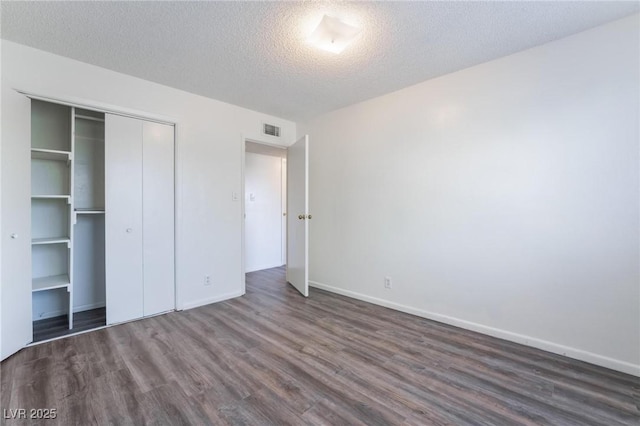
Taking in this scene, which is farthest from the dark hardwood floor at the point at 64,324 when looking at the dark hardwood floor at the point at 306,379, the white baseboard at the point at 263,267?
the white baseboard at the point at 263,267

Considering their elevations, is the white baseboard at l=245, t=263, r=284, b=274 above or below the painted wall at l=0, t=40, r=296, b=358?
below

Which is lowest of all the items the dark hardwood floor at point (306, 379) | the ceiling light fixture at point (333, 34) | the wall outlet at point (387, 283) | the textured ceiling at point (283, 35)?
the dark hardwood floor at point (306, 379)

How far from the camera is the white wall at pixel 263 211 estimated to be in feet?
16.4

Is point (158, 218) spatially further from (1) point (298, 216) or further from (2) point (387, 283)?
(2) point (387, 283)

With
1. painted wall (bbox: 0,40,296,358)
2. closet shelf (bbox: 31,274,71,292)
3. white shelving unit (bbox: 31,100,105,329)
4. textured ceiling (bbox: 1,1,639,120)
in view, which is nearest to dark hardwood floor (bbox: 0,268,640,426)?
closet shelf (bbox: 31,274,71,292)

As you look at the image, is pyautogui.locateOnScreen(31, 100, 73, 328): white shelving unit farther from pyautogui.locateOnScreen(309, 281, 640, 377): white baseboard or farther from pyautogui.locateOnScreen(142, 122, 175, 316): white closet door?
pyautogui.locateOnScreen(309, 281, 640, 377): white baseboard

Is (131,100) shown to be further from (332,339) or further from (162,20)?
(332,339)

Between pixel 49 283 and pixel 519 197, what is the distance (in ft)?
13.7

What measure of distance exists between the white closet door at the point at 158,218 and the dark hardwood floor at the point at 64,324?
0.46 metres

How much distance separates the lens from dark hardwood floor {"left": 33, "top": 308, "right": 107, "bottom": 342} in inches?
97.0

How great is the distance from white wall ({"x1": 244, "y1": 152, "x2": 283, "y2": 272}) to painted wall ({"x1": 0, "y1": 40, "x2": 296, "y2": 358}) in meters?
1.15

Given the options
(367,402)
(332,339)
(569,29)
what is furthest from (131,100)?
(569,29)

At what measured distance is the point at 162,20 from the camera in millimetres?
1916

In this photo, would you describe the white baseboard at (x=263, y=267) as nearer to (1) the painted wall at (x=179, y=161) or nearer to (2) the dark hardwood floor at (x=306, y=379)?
(1) the painted wall at (x=179, y=161)
